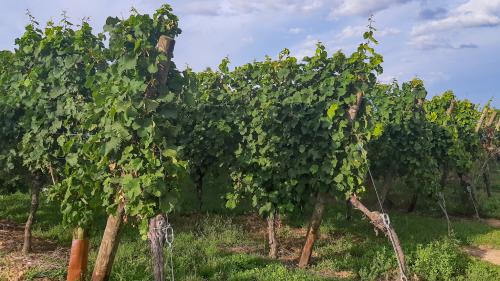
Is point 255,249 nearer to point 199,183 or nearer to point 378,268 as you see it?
point 378,268

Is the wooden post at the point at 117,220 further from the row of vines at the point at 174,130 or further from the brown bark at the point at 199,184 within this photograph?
the brown bark at the point at 199,184

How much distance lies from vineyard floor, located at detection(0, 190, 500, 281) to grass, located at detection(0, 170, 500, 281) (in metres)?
0.02

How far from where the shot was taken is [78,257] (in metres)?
7.09

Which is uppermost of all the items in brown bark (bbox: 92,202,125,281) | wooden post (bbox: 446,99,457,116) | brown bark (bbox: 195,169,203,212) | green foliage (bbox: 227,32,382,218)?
wooden post (bbox: 446,99,457,116)

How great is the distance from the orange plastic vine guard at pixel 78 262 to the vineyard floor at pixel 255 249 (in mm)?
480

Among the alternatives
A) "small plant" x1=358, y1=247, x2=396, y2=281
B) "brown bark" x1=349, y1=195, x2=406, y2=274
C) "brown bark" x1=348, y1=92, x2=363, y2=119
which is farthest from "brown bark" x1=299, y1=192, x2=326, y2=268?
"brown bark" x1=348, y1=92, x2=363, y2=119

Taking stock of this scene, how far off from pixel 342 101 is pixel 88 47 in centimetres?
491

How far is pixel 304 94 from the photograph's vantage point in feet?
30.9

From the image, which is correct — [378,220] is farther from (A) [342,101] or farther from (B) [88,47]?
(B) [88,47]

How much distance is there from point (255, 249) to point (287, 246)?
3.79ft

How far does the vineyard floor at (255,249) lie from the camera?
7848 mm

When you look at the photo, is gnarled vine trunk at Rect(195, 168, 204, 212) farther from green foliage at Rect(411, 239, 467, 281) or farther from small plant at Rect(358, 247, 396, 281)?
green foliage at Rect(411, 239, 467, 281)

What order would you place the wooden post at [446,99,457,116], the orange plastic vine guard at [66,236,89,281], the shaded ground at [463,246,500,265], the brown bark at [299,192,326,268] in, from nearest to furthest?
the orange plastic vine guard at [66,236,89,281] → the brown bark at [299,192,326,268] → the shaded ground at [463,246,500,265] → the wooden post at [446,99,457,116]

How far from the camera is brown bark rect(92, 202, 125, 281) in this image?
639 cm
